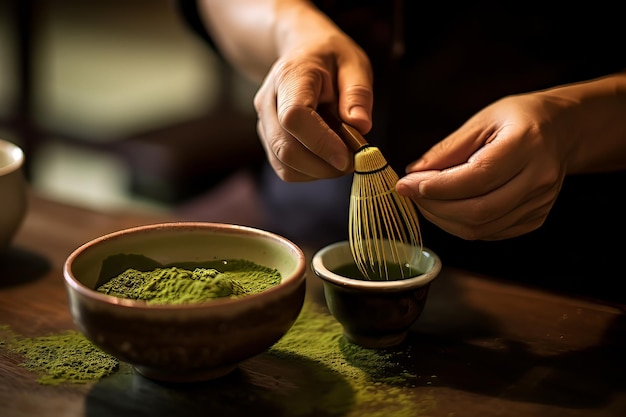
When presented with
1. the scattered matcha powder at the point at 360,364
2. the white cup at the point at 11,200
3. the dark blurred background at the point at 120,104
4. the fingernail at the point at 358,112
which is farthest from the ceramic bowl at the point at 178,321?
the dark blurred background at the point at 120,104

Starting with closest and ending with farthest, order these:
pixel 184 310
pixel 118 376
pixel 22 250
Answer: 1. pixel 184 310
2. pixel 118 376
3. pixel 22 250

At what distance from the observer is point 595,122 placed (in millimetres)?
1252

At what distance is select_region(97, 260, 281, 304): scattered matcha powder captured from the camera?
94 centimetres

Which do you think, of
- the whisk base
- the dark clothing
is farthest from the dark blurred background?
the whisk base

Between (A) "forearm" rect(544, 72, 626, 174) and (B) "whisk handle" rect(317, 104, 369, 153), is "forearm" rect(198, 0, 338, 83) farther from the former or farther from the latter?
(A) "forearm" rect(544, 72, 626, 174)

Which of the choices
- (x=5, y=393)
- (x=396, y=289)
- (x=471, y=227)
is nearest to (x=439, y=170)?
(x=471, y=227)

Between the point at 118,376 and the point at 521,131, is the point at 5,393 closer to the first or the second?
the point at 118,376

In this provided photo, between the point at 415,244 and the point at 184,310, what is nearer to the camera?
the point at 184,310

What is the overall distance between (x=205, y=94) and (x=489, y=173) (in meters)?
3.04

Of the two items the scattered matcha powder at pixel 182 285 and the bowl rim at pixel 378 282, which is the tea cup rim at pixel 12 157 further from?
the bowl rim at pixel 378 282

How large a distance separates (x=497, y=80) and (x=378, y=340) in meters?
0.65

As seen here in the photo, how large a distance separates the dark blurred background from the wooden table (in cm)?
192

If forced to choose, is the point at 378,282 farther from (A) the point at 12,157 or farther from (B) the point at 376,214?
(A) the point at 12,157

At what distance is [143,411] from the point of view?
3.02 feet
